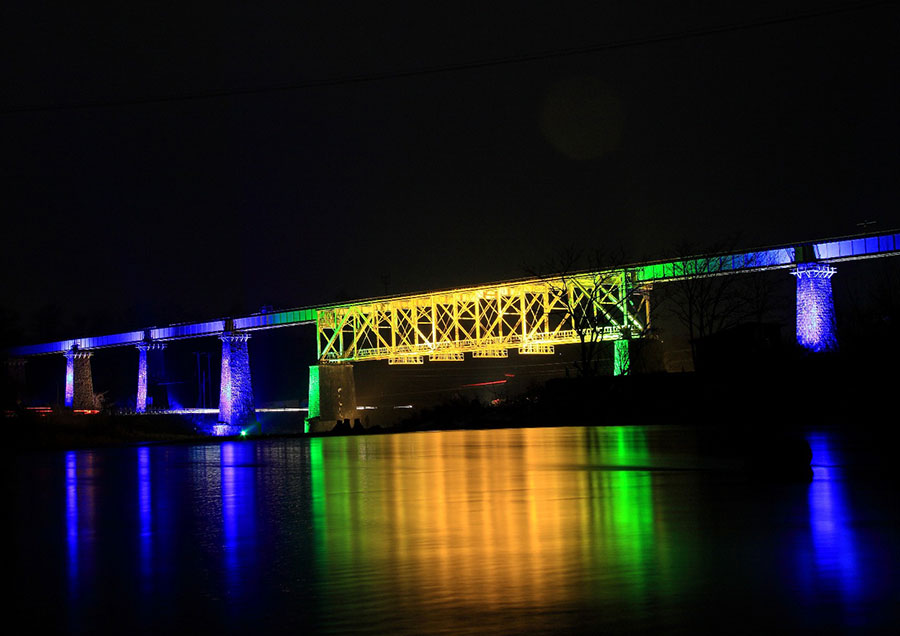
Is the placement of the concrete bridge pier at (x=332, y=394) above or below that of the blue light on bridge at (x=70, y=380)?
below

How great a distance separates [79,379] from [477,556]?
12499 cm

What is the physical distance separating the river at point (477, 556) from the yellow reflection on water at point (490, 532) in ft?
0.10

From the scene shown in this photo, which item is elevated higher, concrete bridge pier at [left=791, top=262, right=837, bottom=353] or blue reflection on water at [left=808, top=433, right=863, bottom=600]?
concrete bridge pier at [left=791, top=262, right=837, bottom=353]

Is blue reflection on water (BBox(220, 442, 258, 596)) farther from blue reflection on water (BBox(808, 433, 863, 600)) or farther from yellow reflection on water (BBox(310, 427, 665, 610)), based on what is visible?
blue reflection on water (BBox(808, 433, 863, 600))

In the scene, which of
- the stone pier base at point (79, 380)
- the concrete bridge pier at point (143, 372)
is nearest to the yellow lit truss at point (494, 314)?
the concrete bridge pier at point (143, 372)

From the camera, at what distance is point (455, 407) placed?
46.3 m

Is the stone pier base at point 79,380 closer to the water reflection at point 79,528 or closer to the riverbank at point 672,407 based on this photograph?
the riverbank at point 672,407

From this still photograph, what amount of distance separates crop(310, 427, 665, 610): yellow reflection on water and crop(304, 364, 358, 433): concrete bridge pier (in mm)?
75792

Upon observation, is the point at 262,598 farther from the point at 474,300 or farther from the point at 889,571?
the point at 474,300

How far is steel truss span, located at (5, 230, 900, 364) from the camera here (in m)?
65.5

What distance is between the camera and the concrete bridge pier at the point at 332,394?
9175 centimetres

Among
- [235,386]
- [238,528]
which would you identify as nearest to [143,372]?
[235,386]

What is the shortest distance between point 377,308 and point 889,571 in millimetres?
94849

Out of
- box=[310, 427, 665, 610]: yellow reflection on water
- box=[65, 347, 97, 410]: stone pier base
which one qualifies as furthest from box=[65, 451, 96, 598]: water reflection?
box=[65, 347, 97, 410]: stone pier base
